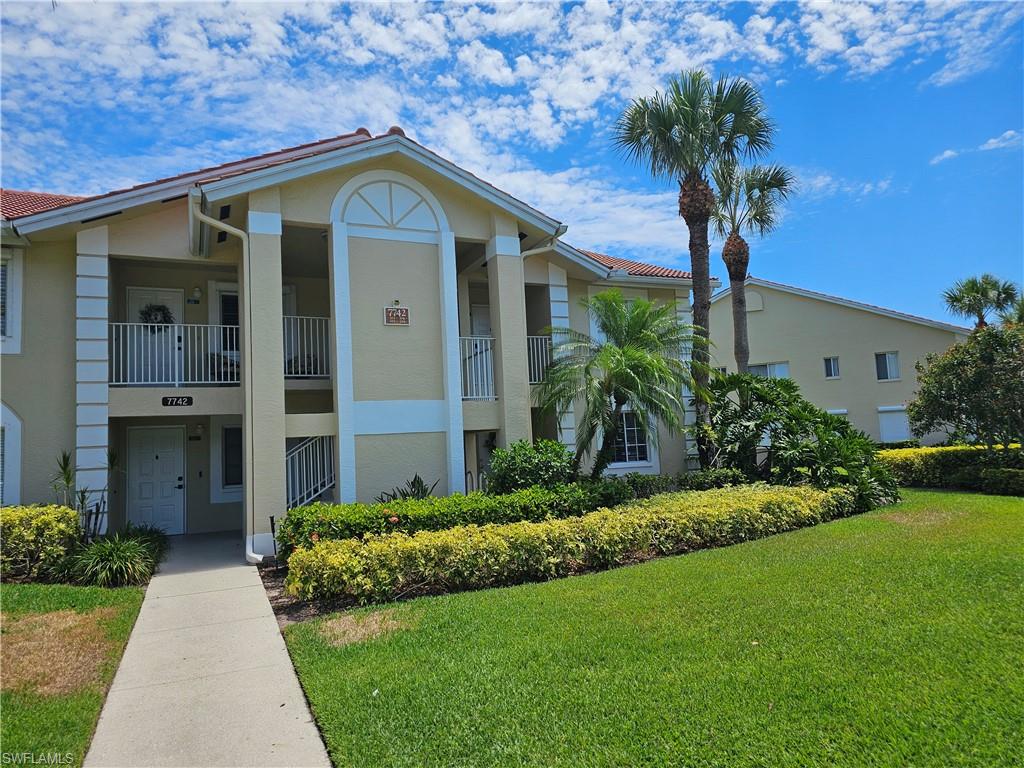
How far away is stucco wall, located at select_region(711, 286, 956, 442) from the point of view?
24.7 m

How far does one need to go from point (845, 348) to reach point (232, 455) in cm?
2341

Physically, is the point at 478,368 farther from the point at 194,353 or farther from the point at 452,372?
the point at 194,353

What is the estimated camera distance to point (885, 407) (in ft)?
82.2

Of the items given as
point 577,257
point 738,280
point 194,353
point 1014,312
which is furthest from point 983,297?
point 194,353

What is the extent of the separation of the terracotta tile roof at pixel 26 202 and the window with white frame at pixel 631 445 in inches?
489

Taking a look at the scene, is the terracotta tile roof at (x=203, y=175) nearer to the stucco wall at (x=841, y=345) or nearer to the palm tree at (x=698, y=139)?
the palm tree at (x=698, y=139)

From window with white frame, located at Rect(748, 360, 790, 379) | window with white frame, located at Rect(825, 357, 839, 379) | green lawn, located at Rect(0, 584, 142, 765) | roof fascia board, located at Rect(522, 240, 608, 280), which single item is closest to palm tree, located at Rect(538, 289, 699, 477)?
roof fascia board, located at Rect(522, 240, 608, 280)

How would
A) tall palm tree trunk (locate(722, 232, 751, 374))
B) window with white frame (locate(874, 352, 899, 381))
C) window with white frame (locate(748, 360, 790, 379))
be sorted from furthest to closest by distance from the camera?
window with white frame (locate(748, 360, 790, 379))
window with white frame (locate(874, 352, 899, 381))
tall palm tree trunk (locate(722, 232, 751, 374))

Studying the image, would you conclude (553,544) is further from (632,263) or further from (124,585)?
(632,263)

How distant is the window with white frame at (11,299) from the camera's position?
1123 centimetres

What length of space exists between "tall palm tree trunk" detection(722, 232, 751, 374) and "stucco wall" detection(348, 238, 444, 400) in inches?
438

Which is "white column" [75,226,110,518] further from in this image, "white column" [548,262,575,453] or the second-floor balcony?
"white column" [548,262,575,453]

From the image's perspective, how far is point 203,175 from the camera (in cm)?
1255

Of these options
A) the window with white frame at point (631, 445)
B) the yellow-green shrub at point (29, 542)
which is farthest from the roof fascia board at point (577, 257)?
the yellow-green shrub at point (29, 542)
